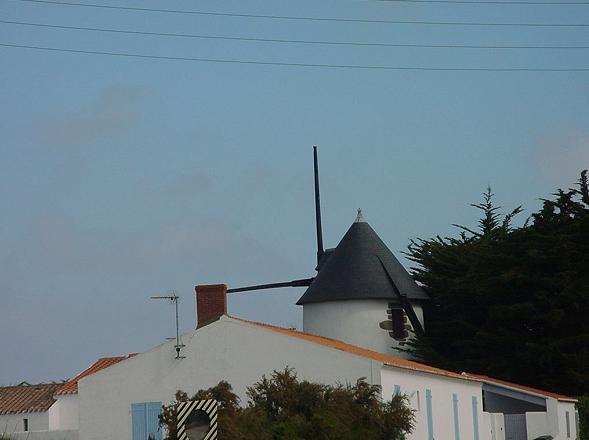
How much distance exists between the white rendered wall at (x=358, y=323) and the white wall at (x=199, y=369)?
49.7ft

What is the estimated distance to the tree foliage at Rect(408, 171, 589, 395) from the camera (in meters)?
50.6

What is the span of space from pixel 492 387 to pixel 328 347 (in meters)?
10.6

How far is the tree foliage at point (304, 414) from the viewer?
88.9 ft

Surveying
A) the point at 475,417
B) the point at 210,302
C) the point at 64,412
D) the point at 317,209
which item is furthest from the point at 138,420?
the point at 317,209

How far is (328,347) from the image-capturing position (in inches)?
1398

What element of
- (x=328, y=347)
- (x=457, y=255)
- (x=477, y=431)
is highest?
(x=457, y=255)

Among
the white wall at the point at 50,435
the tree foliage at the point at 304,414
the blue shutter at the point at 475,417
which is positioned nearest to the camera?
the tree foliage at the point at 304,414

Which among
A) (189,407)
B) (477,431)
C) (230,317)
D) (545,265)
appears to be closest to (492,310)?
(545,265)

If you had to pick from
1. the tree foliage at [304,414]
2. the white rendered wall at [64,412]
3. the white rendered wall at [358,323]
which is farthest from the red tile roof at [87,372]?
the tree foliage at [304,414]

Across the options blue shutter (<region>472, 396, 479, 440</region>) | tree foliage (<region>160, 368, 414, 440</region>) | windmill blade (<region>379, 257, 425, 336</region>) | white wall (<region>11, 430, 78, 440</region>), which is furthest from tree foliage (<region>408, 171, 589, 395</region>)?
tree foliage (<region>160, 368, 414, 440</region>)

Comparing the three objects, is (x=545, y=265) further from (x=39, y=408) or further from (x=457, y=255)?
(x=39, y=408)

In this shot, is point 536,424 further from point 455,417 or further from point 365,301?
point 365,301

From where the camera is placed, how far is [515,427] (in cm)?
4338

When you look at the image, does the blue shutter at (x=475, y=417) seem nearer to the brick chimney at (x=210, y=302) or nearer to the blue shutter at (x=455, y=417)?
the blue shutter at (x=455, y=417)
